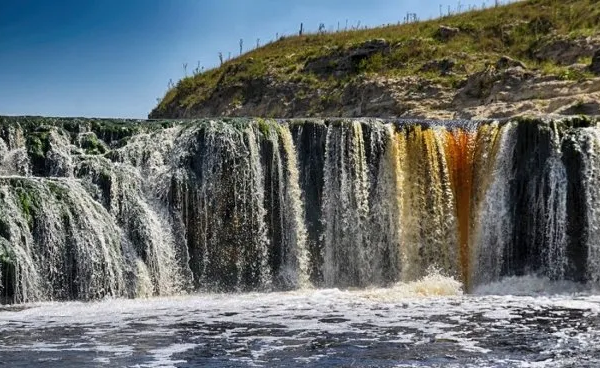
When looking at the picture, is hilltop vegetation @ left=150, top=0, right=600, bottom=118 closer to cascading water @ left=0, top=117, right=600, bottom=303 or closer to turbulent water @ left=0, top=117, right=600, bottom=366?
cascading water @ left=0, top=117, right=600, bottom=303

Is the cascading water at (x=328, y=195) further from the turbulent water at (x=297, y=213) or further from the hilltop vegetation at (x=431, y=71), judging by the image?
the hilltop vegetation at (x=431, y=71)

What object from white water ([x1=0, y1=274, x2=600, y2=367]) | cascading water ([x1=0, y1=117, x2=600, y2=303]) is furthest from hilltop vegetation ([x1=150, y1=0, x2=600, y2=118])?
white water ([x1=0, y1=274, x2=600, y2=367])

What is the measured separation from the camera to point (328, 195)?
20.1 metres

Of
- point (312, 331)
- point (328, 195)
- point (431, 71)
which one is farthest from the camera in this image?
point (431, 71)

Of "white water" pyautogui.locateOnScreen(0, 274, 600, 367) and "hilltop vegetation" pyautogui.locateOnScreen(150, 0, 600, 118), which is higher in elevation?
"hilltop vegetation" pyautogui.locateOnScreen(150, 0, 600, 118)

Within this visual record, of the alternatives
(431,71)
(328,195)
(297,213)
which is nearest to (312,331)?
(297,213)

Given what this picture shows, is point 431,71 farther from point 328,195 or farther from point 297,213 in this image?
point 297,213

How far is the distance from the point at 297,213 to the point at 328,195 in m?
0.80

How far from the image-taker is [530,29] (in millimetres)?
Result: 34344

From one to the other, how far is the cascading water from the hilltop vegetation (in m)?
5.75

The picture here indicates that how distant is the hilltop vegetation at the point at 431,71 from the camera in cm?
2827

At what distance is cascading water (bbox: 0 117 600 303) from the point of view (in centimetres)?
1892

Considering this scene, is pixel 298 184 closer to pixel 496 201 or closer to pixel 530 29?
pixel 496 201

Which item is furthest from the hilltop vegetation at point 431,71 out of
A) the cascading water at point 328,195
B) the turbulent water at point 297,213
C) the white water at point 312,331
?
the white water at point 312,331
